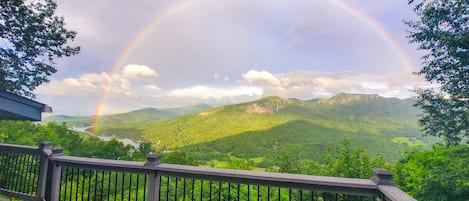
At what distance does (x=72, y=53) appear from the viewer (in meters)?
8.52

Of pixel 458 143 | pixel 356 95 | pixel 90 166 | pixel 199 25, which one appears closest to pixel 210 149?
pixel 199 25

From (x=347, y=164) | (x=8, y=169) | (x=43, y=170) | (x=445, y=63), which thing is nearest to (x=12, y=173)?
(x=8, y=169)

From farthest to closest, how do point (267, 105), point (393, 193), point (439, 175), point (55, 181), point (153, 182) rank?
1. point (267, 105)
2. point (439, 175)
3. point (55, 181)
4. point (153, 182)
5. point (393, 193)

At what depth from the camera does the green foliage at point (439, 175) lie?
4.89 metres

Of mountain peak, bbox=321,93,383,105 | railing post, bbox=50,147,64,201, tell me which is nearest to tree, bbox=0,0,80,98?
railing post, bbox=50,147,64,201

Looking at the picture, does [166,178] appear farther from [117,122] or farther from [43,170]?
[117,122]

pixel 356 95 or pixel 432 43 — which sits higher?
pixel 356 95

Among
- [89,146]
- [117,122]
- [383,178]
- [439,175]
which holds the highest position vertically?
[117,122]

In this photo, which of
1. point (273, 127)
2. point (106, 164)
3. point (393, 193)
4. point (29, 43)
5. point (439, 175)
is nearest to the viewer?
point (393, 193)

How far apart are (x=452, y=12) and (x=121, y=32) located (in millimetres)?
18443

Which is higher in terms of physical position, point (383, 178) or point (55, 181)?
point (383, 178)

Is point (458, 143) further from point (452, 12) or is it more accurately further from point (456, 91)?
point (452, 12)

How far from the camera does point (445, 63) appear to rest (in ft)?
20.4

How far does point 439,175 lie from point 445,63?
3046mm
